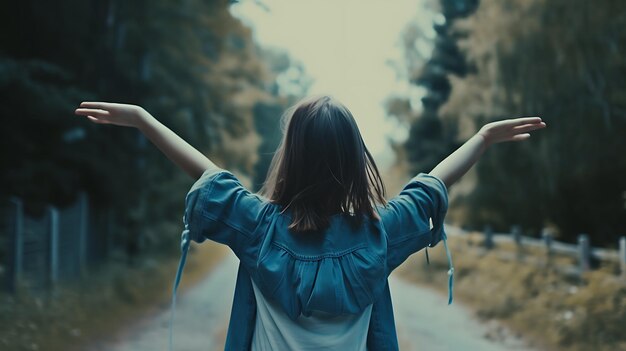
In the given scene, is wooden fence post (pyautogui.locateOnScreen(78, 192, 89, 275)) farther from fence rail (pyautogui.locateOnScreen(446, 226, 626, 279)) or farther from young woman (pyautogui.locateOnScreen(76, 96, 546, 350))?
young woman (pyautogui.locateOnScreen(76, 96, 546, 350))

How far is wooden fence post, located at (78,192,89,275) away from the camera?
12.5 meters

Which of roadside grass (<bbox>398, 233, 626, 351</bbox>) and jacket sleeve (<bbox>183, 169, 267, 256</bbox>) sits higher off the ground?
jacket sleeve (<bbox>183, 169, 267, 256</bbox>)

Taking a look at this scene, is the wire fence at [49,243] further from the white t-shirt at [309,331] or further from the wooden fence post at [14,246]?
the white t-shirt at [309,331]

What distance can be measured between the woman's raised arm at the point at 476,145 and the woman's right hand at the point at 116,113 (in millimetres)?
833

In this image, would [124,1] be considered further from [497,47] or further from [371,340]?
[371,340]

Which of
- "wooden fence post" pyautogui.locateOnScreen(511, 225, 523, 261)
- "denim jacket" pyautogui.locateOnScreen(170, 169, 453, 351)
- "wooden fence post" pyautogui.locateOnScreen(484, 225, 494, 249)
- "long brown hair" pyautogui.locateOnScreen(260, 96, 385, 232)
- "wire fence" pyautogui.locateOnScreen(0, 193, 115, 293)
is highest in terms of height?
"long brown hair" pyautogui.locateOnScreen(260, 96, 385, 232)

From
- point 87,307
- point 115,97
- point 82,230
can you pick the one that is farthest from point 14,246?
point 115,97

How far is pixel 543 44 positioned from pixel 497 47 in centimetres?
109

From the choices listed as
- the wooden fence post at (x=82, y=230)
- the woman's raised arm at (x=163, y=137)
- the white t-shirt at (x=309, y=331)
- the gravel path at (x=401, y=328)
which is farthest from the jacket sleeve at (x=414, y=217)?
the wooden fence post at (x=82, y=230)

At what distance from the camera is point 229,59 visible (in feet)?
67.5

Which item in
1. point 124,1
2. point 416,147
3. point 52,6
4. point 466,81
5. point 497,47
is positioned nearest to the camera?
point 52,6

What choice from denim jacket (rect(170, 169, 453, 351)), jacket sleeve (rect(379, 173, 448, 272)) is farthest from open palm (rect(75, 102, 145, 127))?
jacket sleeve (rect(379, 173, 448, 272))

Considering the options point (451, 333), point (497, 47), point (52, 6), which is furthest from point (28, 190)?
point (497, 47)

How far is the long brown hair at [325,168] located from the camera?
1988 millimetres
